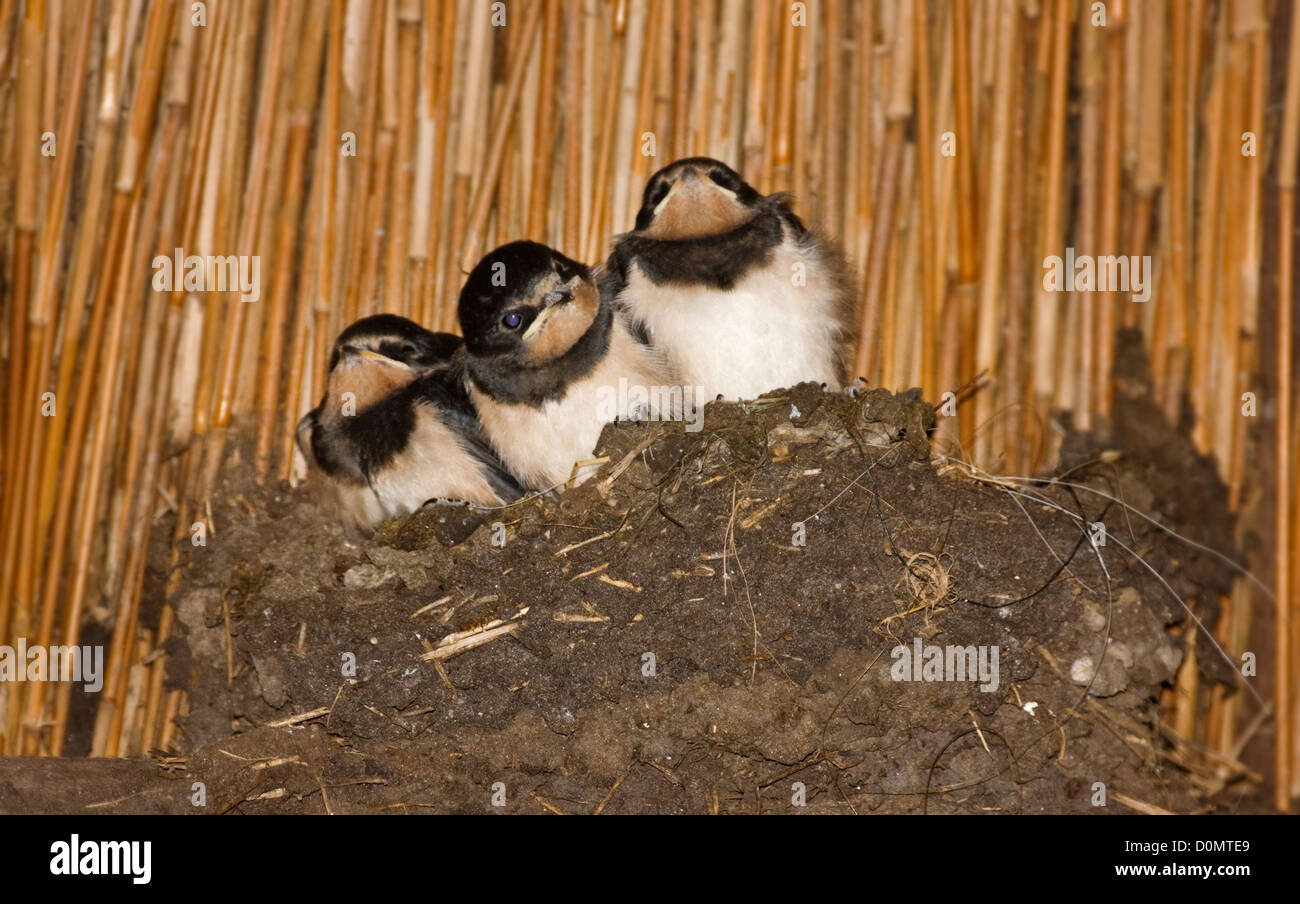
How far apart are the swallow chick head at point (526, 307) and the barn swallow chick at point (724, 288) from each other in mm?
151

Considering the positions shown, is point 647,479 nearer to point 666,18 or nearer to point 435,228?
point 435,228

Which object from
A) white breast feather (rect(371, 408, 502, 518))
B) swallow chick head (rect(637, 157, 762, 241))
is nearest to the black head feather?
white breast feather (rect(371, 408, 502, 518))

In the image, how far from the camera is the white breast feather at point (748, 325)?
289 cm

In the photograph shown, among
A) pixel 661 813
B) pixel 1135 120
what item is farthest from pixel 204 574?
pixel 1135 120

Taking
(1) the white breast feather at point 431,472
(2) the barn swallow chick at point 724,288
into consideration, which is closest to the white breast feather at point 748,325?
(2) the barn swallow chick at point 724,288

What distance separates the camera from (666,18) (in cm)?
354

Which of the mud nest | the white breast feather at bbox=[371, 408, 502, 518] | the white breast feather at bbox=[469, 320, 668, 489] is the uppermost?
the white breast feather at bbox=[469, 320, 668, 489]

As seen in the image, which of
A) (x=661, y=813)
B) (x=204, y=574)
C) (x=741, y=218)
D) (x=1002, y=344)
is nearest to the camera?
(x=661, y=813)

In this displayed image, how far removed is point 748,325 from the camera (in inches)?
114

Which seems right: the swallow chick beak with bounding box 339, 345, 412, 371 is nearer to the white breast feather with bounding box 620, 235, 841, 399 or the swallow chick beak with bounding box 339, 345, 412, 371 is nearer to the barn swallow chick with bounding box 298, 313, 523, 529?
the barn swallow chick with bounding box 298, 313, 523, 529

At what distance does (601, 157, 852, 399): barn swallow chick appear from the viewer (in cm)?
290

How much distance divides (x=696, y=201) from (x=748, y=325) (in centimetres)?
33

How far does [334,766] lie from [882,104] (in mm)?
2381

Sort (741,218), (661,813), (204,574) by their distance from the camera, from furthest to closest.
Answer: (204,574), (741,218), (661,813)
